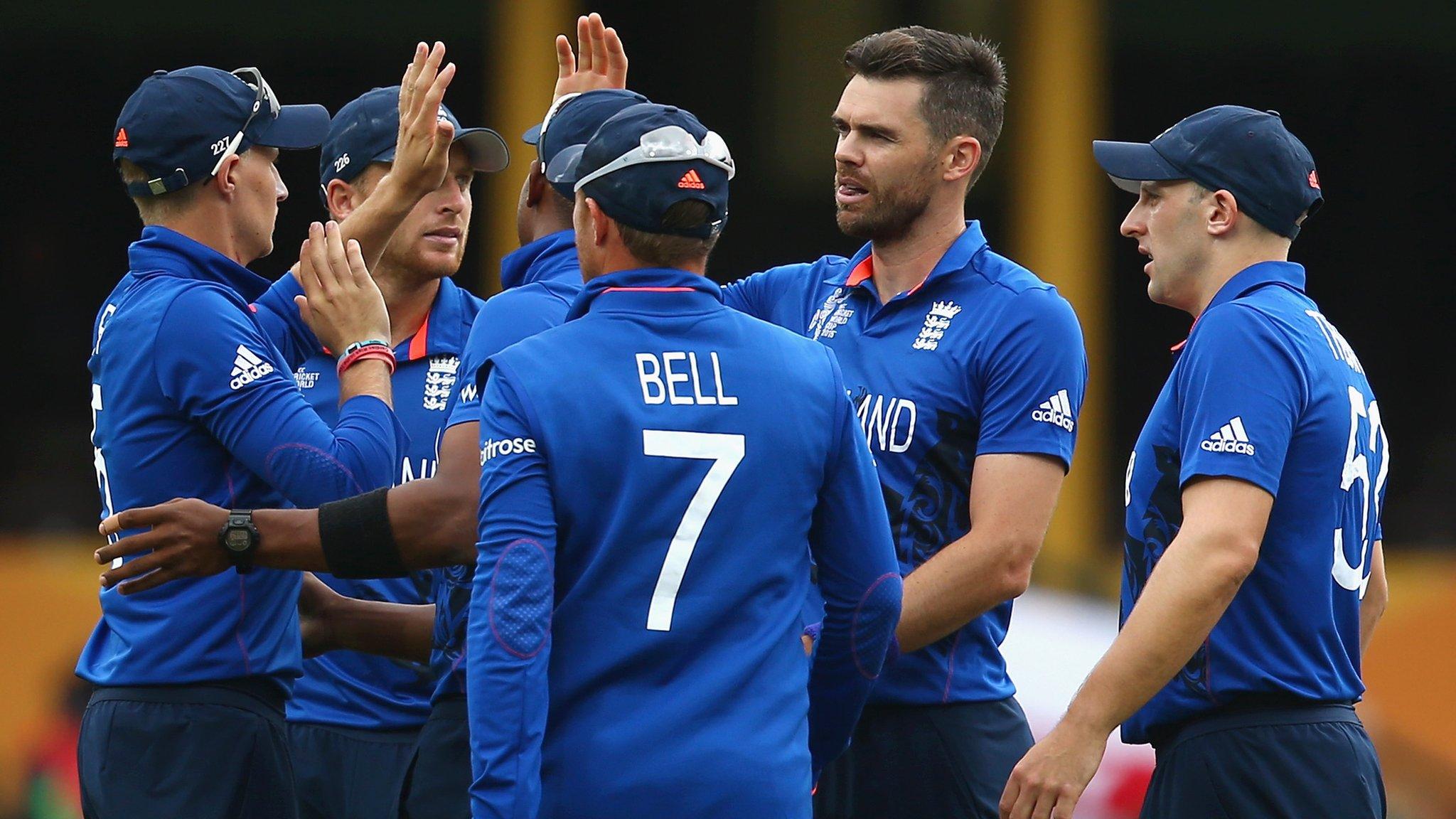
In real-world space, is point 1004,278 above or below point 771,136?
above

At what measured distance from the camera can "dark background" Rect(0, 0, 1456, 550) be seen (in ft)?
37.3

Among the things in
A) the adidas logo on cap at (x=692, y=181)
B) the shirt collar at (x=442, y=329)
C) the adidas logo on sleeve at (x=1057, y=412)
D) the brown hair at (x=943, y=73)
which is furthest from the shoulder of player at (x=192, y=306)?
the adidas logo on sleeve at (x=1057, y=412)

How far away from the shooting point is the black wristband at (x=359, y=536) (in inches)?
137

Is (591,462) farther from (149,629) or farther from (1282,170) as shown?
(1282,170)

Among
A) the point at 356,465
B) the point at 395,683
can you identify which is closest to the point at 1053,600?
the point at 395,683

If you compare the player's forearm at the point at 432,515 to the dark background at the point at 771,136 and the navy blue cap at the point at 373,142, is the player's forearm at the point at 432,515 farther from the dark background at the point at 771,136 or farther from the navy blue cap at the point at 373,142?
the dark background at the point at 771,136

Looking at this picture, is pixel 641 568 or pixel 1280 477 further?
pixel 1280 477

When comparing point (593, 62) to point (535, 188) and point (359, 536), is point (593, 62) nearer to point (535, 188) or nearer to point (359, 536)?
point (535, 188)

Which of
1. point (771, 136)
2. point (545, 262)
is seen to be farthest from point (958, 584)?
point (771, 136)

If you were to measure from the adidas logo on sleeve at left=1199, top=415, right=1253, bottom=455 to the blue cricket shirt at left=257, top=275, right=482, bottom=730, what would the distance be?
5.75 feet

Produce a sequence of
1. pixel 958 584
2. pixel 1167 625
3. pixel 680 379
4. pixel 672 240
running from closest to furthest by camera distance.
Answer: pixel 680 379 < pixel 672 240 < pixel 1167 625 < pixel 958 584

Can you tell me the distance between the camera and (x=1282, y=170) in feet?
12.2

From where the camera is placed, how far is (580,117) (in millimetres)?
3482

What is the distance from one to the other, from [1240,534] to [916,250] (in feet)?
3.45
